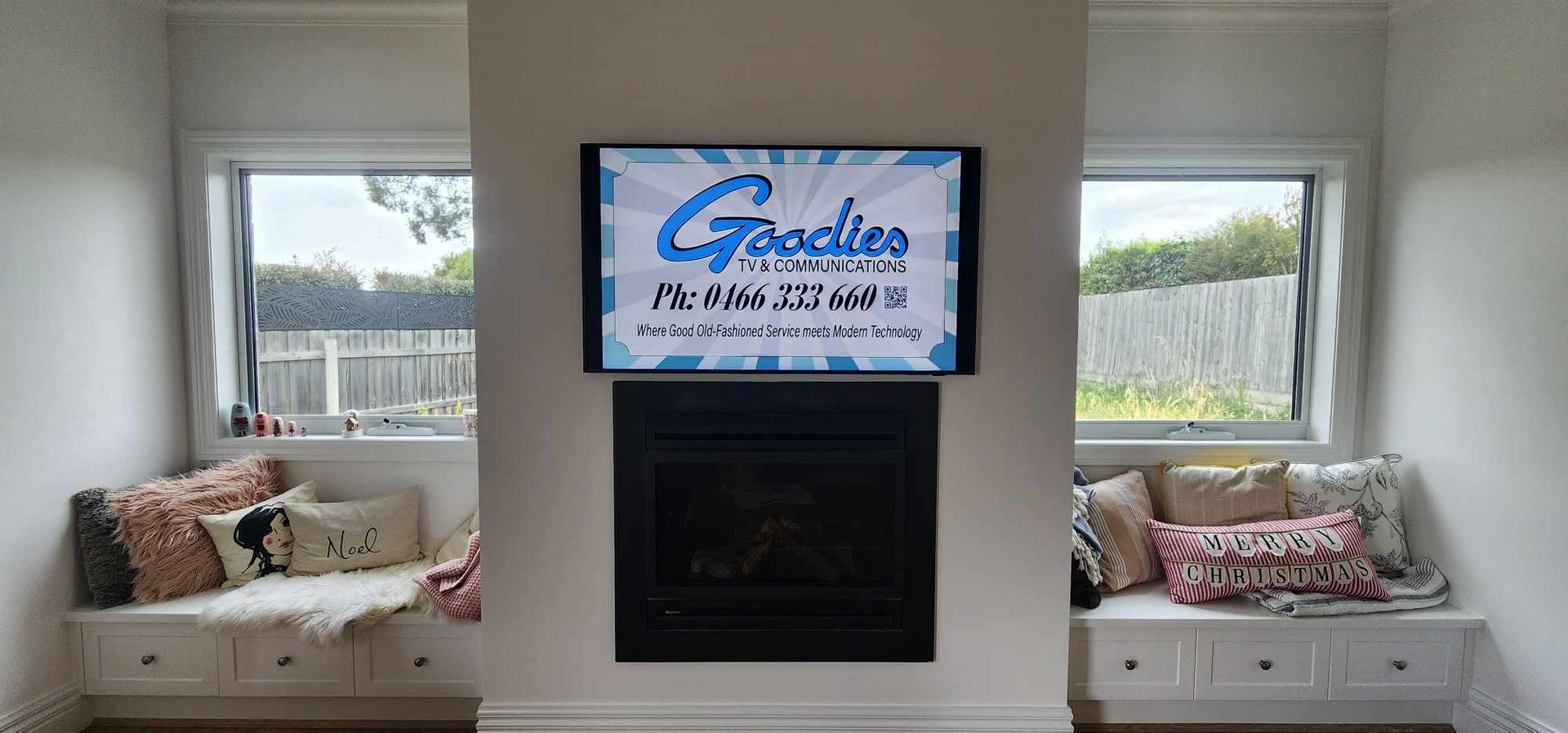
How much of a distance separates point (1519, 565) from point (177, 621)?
4077 millimetres

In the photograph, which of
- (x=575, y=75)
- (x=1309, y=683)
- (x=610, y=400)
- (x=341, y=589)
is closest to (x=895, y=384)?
(x=610, y=400)

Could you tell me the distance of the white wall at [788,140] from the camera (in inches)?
70.2

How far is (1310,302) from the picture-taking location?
104 inches

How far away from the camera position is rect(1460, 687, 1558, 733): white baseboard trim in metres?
2.00

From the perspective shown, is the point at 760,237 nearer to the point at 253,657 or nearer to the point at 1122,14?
the point at 1122,14

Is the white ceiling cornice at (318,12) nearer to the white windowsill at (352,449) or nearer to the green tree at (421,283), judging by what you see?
the green tree at (421,283)

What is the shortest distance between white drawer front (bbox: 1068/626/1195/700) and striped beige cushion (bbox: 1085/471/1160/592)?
0.63ft

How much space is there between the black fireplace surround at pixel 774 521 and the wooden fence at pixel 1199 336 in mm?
1224

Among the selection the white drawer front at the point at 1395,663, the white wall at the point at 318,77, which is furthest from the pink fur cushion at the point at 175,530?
the white drawer front at the point at 1395,663

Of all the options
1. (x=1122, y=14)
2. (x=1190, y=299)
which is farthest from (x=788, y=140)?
(x=1190, y=299)

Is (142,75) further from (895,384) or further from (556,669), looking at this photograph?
(895,384)

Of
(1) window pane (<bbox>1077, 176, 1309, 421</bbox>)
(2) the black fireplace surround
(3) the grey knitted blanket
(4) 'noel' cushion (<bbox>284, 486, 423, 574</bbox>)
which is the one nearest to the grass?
(1) window pane (<bbox>1077, 176, 1309, 421</bbox>)

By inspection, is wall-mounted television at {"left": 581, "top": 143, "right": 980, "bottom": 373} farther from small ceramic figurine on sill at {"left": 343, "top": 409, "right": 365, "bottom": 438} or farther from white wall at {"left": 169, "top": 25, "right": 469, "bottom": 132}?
small ceramic figurine on sill at {"left": 343, "top": 409, "right": 365, "bottom": 438}

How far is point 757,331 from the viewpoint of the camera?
1828 millimetres
